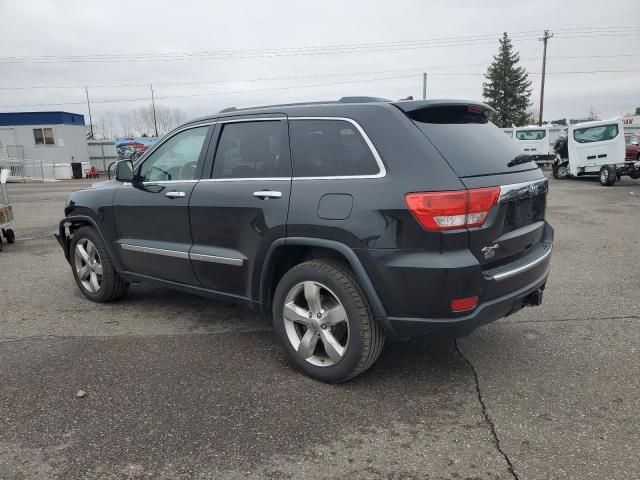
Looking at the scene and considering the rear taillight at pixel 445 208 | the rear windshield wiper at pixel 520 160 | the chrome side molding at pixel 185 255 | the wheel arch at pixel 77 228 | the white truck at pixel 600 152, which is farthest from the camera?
the white truck at pixel 600 152

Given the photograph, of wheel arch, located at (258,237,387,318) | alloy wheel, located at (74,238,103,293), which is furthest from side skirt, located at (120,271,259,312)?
alloy wheel, located at (74,238,103,293)

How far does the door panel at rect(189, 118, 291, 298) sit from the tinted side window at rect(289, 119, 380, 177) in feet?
0.37

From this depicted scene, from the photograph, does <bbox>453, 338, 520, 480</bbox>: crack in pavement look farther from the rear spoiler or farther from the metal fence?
the metal fence

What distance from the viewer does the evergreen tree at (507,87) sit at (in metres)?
52.5

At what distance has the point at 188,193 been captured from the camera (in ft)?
13.0

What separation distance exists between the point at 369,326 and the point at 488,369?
3.43 ft

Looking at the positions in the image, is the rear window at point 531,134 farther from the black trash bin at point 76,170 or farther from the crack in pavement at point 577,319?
the black trash bin at point 76,170

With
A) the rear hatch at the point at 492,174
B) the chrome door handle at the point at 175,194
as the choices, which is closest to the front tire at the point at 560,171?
the rear hatch at the point at 492,174

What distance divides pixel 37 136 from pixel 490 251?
3509cm

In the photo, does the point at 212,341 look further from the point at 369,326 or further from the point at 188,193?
the point at 369,326

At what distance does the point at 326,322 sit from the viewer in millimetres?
3244

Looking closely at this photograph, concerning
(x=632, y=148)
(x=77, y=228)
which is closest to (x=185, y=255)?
(x=77, y=228)

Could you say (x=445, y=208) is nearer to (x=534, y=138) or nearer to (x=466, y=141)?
(x=466, y=141)

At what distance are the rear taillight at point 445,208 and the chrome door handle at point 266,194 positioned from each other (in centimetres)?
93
